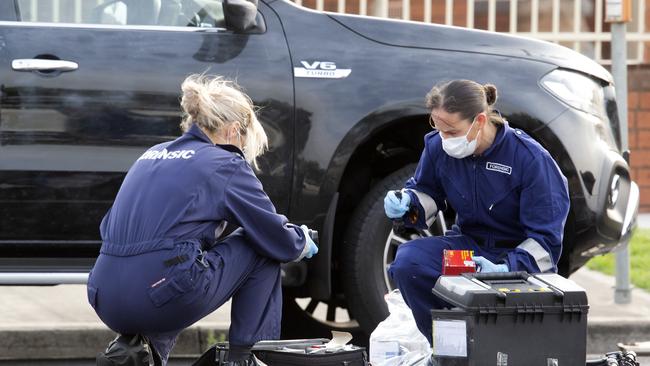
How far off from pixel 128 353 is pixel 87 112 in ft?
4.87

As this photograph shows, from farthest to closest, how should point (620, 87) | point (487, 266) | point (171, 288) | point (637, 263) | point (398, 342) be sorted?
point (637, 263)
point (620, 87)
point (398, 342)
point (487, 266)
point (171, 288)

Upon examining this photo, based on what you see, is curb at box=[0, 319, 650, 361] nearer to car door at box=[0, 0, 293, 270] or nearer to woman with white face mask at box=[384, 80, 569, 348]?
car door at box=[0, 0, 293, 270]

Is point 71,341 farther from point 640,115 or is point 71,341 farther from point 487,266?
point 640,115

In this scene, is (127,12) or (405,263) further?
(127,12)

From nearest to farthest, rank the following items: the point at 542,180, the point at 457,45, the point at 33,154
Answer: the point at 542,180
the point at 33,154
the point at 457,45

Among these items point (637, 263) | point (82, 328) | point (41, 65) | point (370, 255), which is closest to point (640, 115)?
point (637, 263)

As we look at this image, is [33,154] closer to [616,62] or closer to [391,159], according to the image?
[391,159]

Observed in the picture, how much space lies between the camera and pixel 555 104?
5352 mm

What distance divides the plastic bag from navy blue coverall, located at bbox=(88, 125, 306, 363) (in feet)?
2.10

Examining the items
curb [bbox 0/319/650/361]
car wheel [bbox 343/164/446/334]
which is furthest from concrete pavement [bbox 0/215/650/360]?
car wheel [bbox 343/164/446/334]

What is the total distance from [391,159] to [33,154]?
1534 mm

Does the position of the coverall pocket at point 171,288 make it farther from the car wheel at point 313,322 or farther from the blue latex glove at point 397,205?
the car wheel at point 313,322

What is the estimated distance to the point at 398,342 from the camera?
15.4 ft

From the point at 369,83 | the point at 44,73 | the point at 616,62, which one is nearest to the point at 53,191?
the point at 44,73
